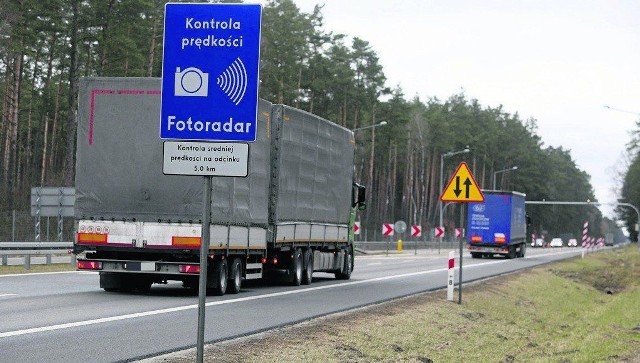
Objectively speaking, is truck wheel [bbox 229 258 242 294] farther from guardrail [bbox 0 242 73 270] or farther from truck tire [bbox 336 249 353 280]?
guardrail [bbox 0 242 73 270]

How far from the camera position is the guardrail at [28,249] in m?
33.2

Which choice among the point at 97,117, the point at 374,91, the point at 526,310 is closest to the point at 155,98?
the point at 97,117

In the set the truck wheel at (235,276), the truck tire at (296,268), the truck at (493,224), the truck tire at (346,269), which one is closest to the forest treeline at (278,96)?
the truck at (493,224)

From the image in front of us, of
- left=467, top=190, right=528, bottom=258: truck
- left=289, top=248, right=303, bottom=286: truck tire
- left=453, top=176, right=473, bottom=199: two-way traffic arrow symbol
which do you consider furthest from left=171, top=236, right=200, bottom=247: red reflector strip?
left=467, top=190, right=528, bottom=258: truck

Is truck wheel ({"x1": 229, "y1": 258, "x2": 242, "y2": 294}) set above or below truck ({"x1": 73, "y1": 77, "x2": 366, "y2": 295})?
below

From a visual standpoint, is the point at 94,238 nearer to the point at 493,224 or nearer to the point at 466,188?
the point at 466,188

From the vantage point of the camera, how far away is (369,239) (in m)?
90.2

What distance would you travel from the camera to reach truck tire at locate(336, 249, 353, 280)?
34.1 m

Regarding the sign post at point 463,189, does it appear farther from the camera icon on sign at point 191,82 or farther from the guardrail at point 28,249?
the camera icon on sign at point 191,82

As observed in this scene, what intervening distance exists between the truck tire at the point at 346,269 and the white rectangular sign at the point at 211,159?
81.2 ft

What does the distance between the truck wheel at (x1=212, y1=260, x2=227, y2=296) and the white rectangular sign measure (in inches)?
566

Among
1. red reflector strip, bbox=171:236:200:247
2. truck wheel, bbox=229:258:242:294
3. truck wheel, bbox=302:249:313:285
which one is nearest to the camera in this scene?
red reflector strip, bbox=171:236:200:247

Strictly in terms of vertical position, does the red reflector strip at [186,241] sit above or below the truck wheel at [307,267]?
above

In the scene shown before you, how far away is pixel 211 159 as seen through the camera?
9.37m
